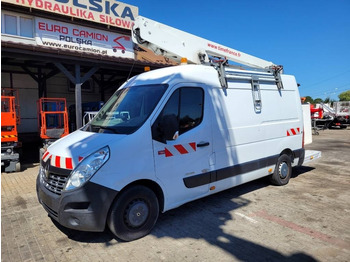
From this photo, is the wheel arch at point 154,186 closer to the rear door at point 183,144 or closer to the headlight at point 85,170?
the rear door at point 183,144

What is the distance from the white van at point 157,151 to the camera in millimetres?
3139

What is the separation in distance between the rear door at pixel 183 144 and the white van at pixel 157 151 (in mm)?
14

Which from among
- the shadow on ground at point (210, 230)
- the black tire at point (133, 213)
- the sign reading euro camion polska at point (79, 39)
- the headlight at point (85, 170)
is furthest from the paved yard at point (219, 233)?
the sign reading euro camion polska at point (79, 39)

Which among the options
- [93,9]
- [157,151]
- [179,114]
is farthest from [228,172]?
[93,9]

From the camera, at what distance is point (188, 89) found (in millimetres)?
4027

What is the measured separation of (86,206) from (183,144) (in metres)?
1.54

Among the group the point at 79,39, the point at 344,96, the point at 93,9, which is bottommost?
the point at 79,39

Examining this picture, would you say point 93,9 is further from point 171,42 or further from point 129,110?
point 129,110

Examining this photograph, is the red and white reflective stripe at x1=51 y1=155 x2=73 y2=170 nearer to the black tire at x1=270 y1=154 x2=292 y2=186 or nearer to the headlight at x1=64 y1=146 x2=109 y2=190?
the headlight at x1=64 y1=146 x2=109 y2=190

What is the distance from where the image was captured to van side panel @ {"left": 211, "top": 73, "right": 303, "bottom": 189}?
443cm

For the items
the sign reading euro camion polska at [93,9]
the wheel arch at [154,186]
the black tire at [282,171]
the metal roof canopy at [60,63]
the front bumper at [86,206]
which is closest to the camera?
the front bumper at [86,206]

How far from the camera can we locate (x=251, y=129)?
4.94 m

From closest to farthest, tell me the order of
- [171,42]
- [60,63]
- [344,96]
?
[171,42]
[60,63]
[344,96]

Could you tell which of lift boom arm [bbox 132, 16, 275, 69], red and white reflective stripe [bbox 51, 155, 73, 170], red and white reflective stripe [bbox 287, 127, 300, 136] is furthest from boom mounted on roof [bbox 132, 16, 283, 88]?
red and white reflective stripe [bbox 51, 155, 73, 170]
